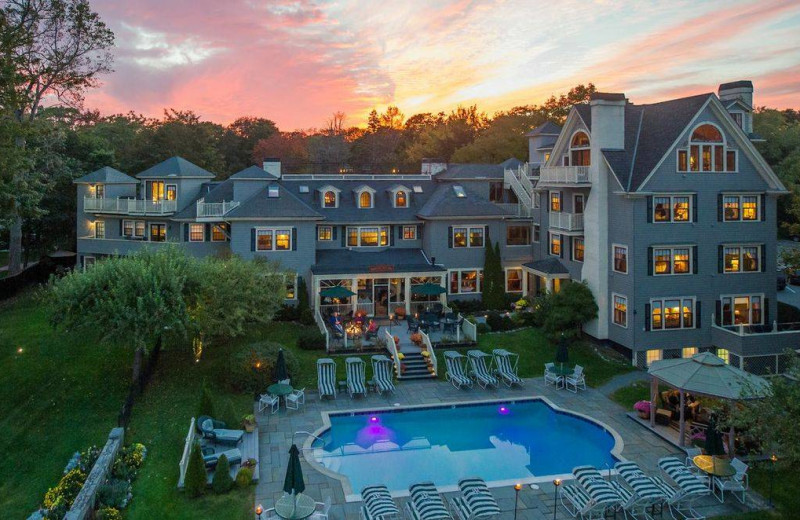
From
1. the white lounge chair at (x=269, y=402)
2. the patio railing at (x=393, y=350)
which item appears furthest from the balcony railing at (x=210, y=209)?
the white lounge chair at (x=269, y=402)

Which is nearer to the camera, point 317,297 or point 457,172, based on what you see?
point 317,297

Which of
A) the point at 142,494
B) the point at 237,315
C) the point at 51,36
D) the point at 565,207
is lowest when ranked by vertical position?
the point at 142,494

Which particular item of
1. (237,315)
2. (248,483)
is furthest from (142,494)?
(237,315)

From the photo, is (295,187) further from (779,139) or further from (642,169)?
(779,139)

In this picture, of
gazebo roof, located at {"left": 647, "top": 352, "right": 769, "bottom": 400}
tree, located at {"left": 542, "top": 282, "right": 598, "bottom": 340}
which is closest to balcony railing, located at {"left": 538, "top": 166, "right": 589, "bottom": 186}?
tree, located at {"left": 542, "top": 282, "right": 598, "bottom": 340}

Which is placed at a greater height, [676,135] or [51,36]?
[51,36]

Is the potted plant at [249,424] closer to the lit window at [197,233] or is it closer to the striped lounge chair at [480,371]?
the striped lounge chair at [480,371]
